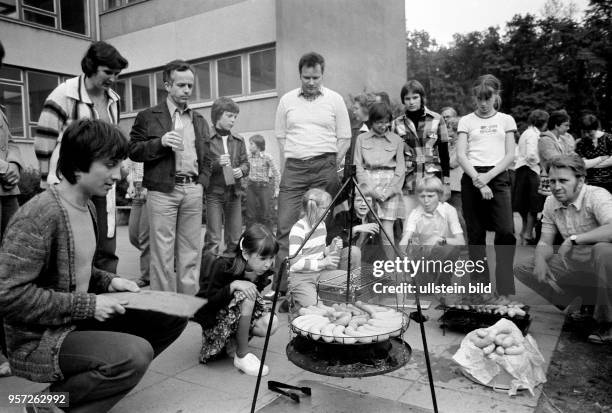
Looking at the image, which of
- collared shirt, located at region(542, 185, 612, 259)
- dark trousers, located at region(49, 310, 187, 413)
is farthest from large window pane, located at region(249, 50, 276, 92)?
dark trousers, located at region(49, 310, 187, 413)

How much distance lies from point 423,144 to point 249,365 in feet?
10.1

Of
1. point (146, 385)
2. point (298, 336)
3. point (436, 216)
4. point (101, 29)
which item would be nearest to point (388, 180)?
point (436, 216)

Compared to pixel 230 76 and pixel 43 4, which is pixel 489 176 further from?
pixel 43 4

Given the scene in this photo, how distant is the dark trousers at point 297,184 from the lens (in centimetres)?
480

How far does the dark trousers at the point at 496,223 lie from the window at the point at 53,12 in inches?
588

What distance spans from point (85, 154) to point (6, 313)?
0.76 metres

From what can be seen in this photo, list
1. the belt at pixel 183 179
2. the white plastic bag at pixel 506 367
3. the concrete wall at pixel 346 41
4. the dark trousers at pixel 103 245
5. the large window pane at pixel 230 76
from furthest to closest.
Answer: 1. the large window pane at pixel 230 76
2. the concrete wall at pixel 346 41
3. the belt at pixel 183 179
4. the dark trousers at pixel 103 245
5. the white plastic bag at pixel 506 367

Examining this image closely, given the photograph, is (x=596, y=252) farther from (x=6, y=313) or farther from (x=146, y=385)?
(x=6, y=313)

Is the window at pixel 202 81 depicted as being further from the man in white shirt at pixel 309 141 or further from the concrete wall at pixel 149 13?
the man in white shirt at pixel 309 141

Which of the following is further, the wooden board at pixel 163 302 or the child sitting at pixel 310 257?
the child sitting at pixel 310 257

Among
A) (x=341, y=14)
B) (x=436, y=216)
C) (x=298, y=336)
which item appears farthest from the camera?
(x=341, y=14)

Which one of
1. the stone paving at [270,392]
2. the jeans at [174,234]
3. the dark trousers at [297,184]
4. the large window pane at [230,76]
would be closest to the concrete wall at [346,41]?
the large window pane at [230,76]

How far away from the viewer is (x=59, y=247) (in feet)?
7.25

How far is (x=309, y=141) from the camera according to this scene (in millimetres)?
4805
